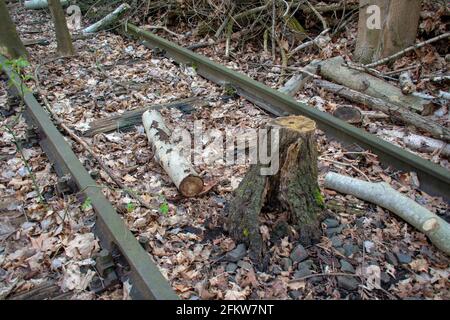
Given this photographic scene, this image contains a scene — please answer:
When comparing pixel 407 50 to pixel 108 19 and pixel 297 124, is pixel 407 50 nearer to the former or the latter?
pixel 297 124

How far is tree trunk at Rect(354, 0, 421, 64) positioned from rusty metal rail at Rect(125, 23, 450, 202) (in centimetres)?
206

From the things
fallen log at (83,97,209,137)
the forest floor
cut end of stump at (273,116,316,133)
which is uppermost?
cut end of stump at (273,116,316,133)

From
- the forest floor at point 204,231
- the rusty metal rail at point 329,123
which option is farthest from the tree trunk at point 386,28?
the rusty metal rail at point 329,123

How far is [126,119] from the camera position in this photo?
5363 mm

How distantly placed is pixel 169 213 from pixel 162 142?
3.35ft

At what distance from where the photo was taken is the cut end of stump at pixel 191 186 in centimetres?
389

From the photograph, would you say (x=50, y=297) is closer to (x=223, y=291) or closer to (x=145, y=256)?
(x=145, y=256)

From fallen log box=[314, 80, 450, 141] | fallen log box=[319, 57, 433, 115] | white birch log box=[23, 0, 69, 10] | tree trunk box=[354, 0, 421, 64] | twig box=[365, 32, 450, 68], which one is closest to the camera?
fallen log box=[314, 80, 450, 141]

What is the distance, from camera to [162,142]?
14.7 ft

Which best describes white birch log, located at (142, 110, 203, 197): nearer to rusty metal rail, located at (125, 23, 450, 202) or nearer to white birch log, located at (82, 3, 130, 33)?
rusty metal rail, located at (125, 23, 450, 202)

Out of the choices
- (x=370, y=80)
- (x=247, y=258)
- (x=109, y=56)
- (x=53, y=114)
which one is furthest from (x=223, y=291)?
(x=109, y=56)

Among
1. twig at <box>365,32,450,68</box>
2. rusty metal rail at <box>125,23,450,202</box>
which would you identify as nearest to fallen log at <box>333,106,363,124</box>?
rusty metal rail at <box>125,23,450,202</box>

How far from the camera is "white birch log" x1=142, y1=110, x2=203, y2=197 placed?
3.91 m

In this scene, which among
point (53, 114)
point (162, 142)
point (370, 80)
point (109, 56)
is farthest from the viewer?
point (109, 56)
